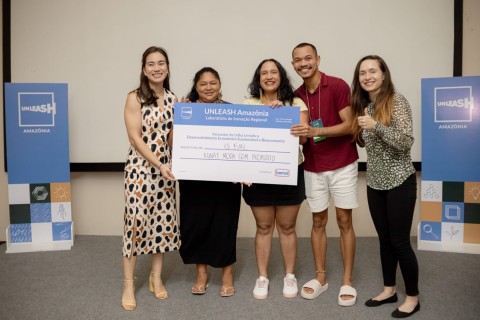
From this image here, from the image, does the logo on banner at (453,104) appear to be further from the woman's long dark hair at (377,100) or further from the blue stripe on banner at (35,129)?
the blue stripe on banner at (35,129)

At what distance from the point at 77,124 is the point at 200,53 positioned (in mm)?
1411

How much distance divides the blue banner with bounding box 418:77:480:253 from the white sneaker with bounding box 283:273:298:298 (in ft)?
5.39

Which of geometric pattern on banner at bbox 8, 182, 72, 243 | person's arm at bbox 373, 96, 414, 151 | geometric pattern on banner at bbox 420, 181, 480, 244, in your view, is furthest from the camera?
geometric pattern on banner at bbox 8, 182, 72, 243

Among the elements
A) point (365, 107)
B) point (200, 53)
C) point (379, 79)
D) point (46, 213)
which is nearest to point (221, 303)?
point (365, 107)

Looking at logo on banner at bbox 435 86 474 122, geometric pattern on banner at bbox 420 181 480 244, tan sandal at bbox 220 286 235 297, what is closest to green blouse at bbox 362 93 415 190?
tan sandal at bbox 220 286 235 297

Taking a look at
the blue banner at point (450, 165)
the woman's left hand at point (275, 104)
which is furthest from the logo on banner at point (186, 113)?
A: the blue banner at point (450, 165)

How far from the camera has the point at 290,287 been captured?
2648 millimetres

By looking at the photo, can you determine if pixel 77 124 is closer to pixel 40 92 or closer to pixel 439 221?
pixel 40 92

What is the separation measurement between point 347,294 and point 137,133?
5.35 ft

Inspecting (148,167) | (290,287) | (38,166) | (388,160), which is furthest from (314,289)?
(38,166)

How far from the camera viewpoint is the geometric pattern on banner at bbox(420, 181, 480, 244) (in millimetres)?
3615

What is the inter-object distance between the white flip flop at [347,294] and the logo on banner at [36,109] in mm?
2857

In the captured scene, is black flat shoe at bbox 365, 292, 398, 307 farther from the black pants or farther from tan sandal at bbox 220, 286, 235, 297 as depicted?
tan sandal at bbox 220, 286, 235, 297

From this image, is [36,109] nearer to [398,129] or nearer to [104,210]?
[104,210]
